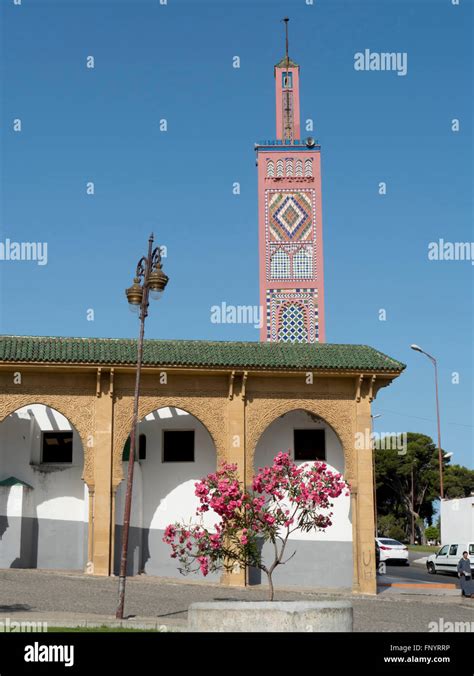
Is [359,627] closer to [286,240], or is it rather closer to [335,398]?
[335,398]

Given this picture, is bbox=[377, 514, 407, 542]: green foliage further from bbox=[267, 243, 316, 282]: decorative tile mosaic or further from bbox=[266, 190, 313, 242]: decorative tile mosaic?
bbox=[266, 190, 313, 242]: decorative tile mosaic

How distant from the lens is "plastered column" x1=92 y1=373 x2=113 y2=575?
2114cm

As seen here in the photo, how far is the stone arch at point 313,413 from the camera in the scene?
22062 mm

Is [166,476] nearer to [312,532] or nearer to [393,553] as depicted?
[312,532]

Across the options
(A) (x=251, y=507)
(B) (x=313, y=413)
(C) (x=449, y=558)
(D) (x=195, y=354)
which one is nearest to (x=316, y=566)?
(B) (x=313, y=413)

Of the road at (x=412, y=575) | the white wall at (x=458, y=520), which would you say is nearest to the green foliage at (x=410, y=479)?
the white wall at (x=458, y=520)

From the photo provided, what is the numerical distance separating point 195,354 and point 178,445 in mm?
2813

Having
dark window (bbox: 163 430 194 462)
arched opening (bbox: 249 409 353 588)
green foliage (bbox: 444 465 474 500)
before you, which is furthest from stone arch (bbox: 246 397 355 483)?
green foliage (bbox: 444 465 474 500)

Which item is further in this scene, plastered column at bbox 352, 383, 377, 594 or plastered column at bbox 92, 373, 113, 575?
plastered column at bbox 352, 383, 377, 594

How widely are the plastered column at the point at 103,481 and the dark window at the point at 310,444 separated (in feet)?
16.5

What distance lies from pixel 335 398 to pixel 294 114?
13214 millimetres

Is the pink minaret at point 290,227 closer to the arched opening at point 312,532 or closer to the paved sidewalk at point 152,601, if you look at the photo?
the arched opening at point 312,532

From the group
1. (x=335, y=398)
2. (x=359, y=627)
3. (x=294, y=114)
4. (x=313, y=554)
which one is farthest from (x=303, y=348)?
(x=294, y=114)

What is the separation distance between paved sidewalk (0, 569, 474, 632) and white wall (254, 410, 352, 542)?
1718mm
